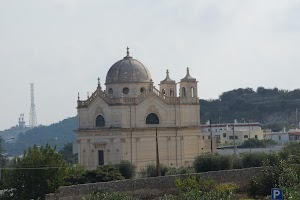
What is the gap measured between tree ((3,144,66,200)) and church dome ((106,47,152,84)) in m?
19.8

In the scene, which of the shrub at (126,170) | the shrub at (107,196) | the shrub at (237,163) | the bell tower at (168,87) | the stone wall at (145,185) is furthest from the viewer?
the bell tower at (168,87)

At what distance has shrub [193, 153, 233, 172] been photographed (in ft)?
217

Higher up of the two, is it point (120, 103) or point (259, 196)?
point (120, 103)

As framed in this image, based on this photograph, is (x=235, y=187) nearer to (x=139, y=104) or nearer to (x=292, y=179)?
(x=292, y=179)

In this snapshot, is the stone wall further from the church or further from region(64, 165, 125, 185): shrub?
the church

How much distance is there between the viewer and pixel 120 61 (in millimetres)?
79125

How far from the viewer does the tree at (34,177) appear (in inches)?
2251

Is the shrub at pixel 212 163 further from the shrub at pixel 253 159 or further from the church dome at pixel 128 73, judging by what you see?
the church dome at pixel 128 73

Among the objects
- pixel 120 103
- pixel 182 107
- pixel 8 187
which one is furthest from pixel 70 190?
pixel 182 107

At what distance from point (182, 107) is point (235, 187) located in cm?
2810

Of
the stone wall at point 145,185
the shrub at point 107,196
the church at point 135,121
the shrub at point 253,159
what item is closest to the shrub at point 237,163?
the shrub at point 253,159

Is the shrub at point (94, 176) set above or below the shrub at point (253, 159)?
below

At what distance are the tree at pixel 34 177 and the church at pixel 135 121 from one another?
16660 mm

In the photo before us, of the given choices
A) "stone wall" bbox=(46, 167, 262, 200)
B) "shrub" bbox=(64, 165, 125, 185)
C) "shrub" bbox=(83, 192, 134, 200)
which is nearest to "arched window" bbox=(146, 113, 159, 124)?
"shrub" bbox=(64, 165, 125, 185)
